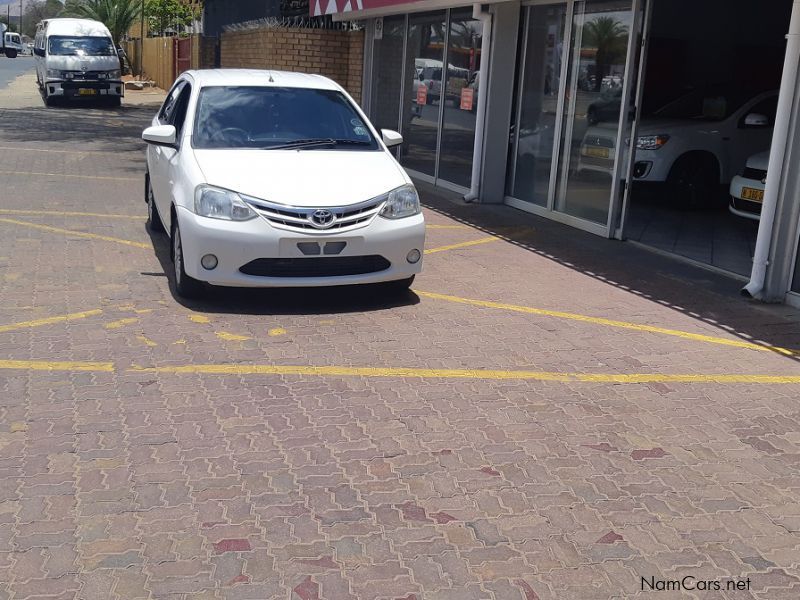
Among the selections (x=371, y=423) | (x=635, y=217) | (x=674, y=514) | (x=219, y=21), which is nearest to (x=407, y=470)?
(x=371, y=423)

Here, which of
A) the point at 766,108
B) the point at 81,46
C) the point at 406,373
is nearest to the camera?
the point at 406,373

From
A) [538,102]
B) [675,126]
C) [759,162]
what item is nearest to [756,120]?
[675,126]

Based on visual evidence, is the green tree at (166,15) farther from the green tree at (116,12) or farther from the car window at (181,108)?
the car window at (181,108)

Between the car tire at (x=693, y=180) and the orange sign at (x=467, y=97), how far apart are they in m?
2.94

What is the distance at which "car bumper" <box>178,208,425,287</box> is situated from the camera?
6.67 m

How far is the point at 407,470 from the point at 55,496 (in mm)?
1595

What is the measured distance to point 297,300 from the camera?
741cm

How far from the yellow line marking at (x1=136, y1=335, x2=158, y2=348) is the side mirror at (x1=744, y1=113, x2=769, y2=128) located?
965 cm

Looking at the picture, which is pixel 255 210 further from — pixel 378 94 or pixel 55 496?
pixel 378 94

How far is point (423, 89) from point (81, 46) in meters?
15.9

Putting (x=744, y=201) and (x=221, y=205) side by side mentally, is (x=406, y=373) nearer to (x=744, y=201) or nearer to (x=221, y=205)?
(x=221, y=205)

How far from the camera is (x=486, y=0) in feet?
39.0

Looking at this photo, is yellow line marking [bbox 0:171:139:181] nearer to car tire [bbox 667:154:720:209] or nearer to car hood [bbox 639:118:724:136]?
car hood [bbox 639:118:724:136]

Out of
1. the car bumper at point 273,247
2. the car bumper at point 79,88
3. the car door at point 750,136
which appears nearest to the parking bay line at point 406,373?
the car bumper at point 273,247
